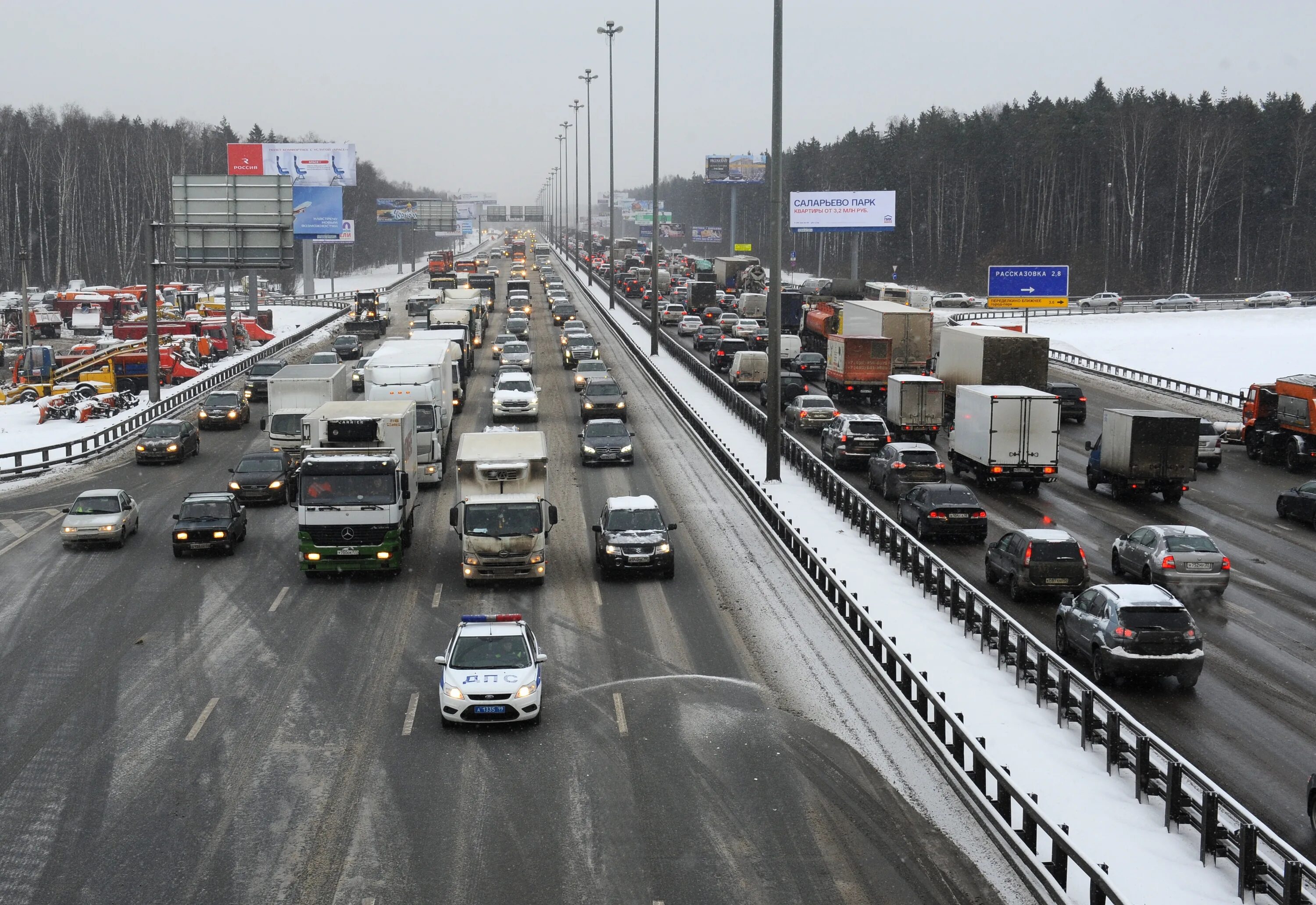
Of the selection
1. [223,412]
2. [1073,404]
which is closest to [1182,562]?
[1073,404]

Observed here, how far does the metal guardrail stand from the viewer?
14055 mm

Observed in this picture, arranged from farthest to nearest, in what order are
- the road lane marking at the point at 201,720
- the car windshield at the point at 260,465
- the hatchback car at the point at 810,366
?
1. the hatchback car at the point at 810,366
2. the car windshield at the point at 260,465
3. the road lane marking at the point at 201,720

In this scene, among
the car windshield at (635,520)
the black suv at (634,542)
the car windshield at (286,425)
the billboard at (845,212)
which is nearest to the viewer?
the black suv at (634,542)

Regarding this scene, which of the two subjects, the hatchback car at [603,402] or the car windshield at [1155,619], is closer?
the car windshield at [1155,619]

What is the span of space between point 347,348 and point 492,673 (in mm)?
54893

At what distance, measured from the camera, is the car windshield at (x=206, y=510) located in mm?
30922

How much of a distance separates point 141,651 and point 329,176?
311 ft

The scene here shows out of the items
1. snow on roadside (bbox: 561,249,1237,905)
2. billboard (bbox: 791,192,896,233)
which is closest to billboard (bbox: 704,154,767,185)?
billboard (bbox: 791,192,896,233)

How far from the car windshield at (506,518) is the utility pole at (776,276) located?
10329mm

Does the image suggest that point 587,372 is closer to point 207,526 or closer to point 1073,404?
point 1073,404

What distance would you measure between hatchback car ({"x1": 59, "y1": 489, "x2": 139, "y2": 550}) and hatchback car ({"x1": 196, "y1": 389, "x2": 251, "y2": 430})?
17.6 m

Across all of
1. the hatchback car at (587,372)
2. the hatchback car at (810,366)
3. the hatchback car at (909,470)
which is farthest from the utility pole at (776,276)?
the hatchback car at (810,366)

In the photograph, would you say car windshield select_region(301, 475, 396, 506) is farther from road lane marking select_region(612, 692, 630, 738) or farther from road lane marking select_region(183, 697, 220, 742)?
road lane marking select_region(612, 692, 630, 738)

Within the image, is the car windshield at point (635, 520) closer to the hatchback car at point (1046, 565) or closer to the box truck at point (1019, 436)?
the hatchback car at point (1046, 565)
